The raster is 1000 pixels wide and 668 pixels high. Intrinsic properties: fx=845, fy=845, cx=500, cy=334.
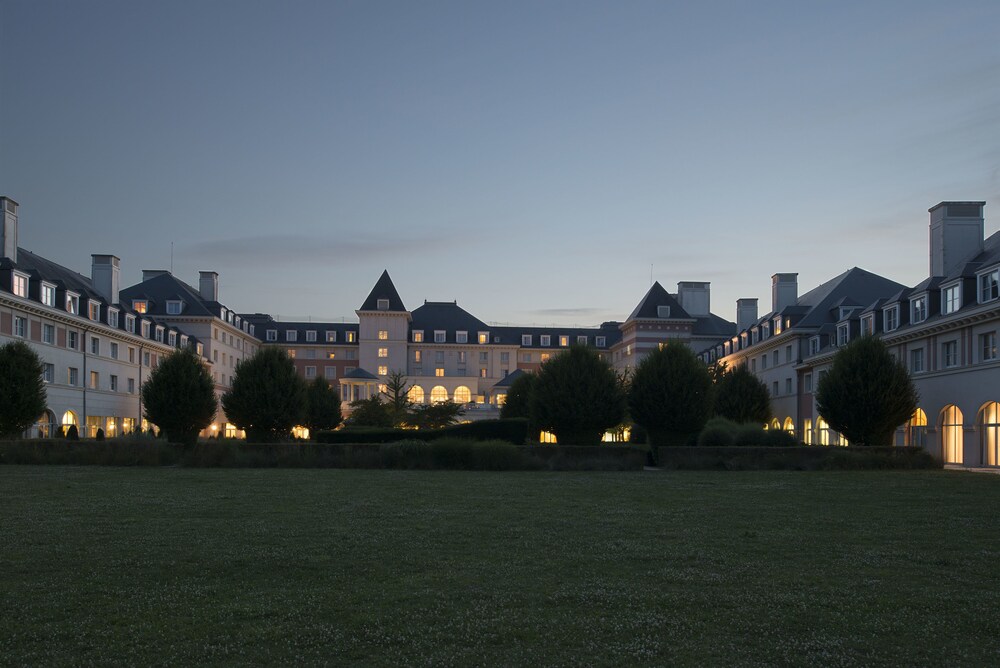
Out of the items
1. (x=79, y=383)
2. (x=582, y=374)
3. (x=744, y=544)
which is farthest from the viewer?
(x=79, y=383)

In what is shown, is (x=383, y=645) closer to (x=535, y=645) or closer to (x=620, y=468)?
(x=535, y=645)

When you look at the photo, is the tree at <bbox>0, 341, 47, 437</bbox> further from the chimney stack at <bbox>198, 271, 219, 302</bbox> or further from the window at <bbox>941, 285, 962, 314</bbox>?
the chimney stack at <bbox>198, 271, 219, 302</bbox>

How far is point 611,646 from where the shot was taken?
6840mm

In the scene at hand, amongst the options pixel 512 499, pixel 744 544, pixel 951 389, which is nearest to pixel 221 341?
pixel 951 389

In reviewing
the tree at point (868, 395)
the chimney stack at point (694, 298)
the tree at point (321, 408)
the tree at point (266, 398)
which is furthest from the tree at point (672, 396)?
the chimney stack at point (694, 298)

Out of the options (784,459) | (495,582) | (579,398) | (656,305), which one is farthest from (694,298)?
(495,582)

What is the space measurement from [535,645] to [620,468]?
2551 cm

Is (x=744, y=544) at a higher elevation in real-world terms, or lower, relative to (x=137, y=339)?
lower

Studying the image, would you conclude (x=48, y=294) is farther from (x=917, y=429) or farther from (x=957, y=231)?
(x=957, y=231)

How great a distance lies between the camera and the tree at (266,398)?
42.5 meters

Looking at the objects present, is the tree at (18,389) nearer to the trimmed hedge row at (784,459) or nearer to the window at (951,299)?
the trimmed hedge row at (784,459)

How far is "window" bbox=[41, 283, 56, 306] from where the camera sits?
49.3 meters

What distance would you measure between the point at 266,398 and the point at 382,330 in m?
53.3

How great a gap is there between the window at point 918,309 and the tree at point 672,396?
13.2m
